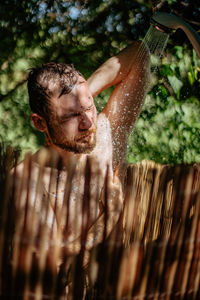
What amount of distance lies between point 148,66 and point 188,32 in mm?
435

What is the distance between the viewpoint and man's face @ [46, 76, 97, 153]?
1706 millimetres

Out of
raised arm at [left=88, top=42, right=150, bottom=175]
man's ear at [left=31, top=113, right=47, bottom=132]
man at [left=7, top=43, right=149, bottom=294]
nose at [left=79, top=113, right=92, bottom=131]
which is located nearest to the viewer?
man at [left=7, top=43, right=149, bottom=294]

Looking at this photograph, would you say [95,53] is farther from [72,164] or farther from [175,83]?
[72,164]

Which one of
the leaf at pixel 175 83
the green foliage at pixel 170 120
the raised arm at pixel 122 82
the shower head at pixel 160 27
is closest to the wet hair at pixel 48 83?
the raised arm at pixel 122 82

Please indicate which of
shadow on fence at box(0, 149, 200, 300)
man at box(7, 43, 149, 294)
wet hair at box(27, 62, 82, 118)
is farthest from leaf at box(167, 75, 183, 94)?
Result: shadow on fence at box(0, 149, 200, 300)

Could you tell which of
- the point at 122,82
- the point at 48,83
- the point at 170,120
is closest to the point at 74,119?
the point at 48,83

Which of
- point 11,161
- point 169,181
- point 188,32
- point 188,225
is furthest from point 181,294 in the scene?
point 188,32

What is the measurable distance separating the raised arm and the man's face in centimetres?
33

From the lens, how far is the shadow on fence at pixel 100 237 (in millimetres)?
1140

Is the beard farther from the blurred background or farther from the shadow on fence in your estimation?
the blurred background

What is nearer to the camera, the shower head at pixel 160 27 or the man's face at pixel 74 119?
the man's face at pixel 74 119

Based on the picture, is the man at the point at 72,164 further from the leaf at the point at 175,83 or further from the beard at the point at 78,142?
the leaf at the point at 175,83

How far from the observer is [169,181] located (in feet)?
4.22

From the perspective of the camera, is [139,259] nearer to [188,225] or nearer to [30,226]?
[188,225]
